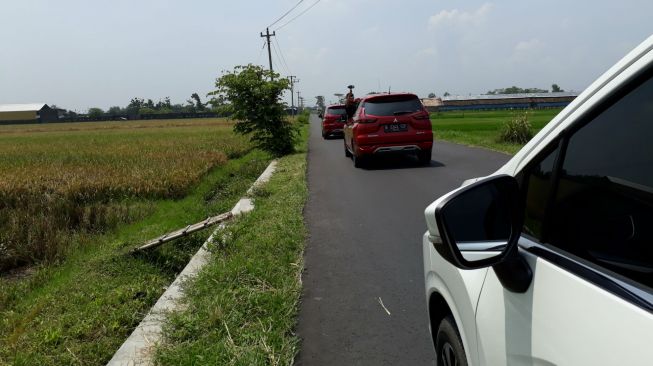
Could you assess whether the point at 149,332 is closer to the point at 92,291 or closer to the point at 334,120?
the point at 92,291

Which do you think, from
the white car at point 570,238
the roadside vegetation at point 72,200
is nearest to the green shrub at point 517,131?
the roadside vegetation at point 72,200

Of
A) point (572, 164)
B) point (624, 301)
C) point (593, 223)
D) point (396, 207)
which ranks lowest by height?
point (396, 207)

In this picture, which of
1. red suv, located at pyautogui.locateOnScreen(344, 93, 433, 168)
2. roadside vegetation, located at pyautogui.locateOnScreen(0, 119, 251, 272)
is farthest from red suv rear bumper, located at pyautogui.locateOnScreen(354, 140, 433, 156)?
roadside vegetation, located at pyautogui.locateOnScreen(0, 119, 251, 272)

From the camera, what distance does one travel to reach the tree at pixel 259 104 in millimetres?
17531

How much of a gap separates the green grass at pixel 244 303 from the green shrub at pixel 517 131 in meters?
11.3

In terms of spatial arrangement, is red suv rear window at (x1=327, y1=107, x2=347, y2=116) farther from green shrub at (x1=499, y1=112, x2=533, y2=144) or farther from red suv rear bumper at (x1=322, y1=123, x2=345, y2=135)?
green shrub at (x1=499, y1=112, x2=533, y2=144)

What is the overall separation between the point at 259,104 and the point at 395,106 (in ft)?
22.3

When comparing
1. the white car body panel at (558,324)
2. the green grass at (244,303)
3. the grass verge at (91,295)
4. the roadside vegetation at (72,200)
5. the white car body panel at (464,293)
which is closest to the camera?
the white car body panel at (558,324)

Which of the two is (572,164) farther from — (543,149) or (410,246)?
(410,246)

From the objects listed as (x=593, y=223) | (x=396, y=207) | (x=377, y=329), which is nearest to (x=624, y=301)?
(x=593, y=223)

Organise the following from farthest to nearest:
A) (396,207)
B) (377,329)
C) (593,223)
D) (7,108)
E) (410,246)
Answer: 1. (7,108)
2. (396,207)
3. (410,246)
4. (377,329)
5. (593,223)

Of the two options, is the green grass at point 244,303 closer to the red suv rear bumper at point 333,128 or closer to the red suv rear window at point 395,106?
the red suv rear window at point 395,106

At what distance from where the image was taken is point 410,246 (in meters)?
5.73

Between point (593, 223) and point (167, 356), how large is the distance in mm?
2748
